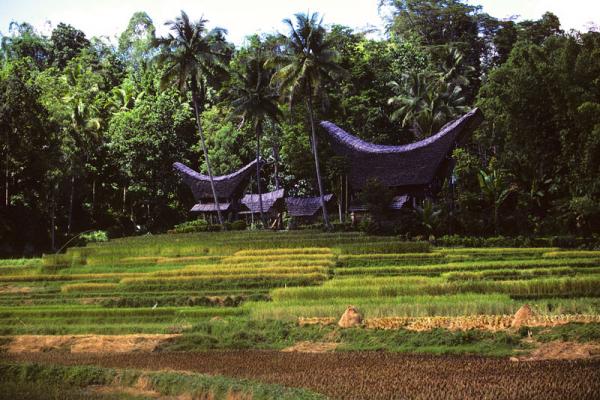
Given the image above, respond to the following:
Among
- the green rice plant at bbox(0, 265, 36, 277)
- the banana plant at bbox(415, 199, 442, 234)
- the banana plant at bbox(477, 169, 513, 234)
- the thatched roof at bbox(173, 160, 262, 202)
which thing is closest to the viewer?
the green rice plant at bbox(0, 265, 36, 277)

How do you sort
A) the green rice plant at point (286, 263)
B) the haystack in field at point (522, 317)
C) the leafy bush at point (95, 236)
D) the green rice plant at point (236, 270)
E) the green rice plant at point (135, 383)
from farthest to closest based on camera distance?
the leafy bush at point (95, 236), the green rice plant at point (286, 263), the green rice plant at point (236, 270), the haystack in field at point (522, 317), the green rice plant at point (135, 383)

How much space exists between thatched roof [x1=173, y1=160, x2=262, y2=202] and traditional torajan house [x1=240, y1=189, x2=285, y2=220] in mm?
1165

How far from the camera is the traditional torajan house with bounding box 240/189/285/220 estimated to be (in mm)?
50531

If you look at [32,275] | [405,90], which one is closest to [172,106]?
[405,90]

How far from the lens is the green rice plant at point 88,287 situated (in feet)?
92.0

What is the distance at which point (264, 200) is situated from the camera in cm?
5134

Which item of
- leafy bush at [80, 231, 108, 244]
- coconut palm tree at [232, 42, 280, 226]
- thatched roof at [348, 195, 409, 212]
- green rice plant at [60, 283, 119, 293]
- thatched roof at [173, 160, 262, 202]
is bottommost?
green rice plant at [60, 283, 119, 293]

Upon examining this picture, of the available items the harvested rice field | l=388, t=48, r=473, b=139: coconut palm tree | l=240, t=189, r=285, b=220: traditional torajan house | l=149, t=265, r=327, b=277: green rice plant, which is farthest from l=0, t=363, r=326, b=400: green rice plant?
Result: l=388, t=48, r=473, b=139: coconut palm tree

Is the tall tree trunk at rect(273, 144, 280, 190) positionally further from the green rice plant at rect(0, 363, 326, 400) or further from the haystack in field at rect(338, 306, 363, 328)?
the green rice plant at rect(0, 363, 326, 400)

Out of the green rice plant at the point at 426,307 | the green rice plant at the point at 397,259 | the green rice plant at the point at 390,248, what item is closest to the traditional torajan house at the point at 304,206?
the green rice plant at the point at 390,248

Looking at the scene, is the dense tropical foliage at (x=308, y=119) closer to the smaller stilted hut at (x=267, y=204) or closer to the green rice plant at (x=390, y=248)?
the smaller stilted hut at (x=267, y=204)

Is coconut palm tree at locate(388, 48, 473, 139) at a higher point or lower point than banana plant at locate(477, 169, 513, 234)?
higher

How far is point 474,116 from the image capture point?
136 ft

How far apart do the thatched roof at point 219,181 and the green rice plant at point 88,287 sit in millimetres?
23105
